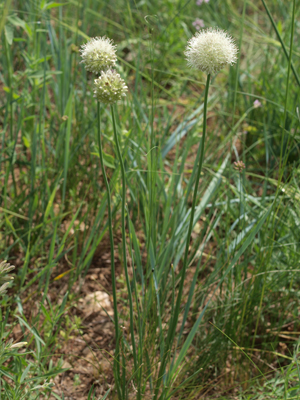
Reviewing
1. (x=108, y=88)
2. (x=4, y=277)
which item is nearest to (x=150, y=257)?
(x=4, y=277)

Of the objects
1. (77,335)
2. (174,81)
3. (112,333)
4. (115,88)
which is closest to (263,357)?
(112,333)

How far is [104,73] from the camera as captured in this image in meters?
0.88

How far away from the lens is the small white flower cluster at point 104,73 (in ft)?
2.79

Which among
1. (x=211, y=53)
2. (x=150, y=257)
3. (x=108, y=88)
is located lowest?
(x=150, y=257)

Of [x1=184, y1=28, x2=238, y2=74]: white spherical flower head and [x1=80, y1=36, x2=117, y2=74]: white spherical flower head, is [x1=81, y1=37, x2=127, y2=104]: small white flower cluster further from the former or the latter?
[x1=184, y1=28, x2=238, y2=74]: white spherical flower head

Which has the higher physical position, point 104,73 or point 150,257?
point 104,73

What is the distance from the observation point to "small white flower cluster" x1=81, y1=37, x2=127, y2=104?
0.85 metres

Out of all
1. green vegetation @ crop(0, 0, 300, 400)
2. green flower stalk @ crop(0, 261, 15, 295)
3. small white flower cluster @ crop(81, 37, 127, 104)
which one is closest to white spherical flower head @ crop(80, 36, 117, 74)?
small white flower cluster @ crop(81, 37, 127, 104)

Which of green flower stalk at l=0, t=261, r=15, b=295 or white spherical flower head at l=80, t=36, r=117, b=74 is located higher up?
white spherical flower head at l=80, t=36, r=117, b=74

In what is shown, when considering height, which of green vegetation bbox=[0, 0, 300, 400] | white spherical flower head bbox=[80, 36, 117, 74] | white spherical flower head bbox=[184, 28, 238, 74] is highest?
white spherical flower head bbox=[184, 28, 238, 74]

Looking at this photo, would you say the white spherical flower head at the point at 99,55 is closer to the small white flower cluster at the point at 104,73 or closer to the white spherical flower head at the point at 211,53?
the small white flower cluster at the point at 104,73

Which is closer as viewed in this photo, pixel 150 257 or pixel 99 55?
pixel 99 55

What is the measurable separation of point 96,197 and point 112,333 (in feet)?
1.88

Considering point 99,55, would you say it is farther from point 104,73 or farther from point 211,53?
point 211,53
